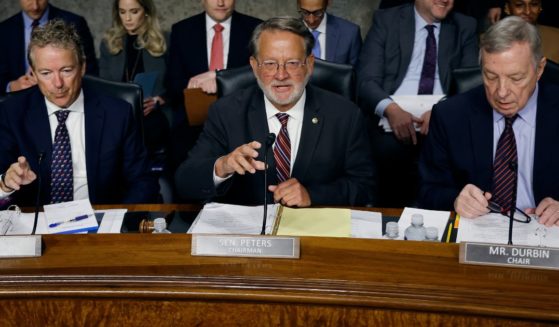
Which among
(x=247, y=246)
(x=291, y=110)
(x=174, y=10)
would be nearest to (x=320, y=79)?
(x=291, y=110)

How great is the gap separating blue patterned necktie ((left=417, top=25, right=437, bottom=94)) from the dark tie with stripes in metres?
Result: 1.39

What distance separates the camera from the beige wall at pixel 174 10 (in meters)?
5.20

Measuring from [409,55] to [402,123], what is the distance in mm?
508

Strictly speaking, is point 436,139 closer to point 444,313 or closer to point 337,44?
point 444,313

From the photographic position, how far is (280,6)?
17.2 ft

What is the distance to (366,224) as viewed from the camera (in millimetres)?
2381

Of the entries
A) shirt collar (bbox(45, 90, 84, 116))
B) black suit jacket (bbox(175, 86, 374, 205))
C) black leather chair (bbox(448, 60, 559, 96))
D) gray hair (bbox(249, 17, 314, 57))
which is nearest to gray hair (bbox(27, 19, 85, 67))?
shirt collar (bbox(45, 90, 84, 116))

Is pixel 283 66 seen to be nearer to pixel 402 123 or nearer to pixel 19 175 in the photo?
pixel 19 175

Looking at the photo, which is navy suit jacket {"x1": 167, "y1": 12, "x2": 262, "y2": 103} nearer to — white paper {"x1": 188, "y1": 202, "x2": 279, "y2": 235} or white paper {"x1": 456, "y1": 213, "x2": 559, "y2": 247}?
white paper {"x1": 188, "y1": 202, "x2": 279, "y2": 235}

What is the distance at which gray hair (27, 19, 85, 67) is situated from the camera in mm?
2869

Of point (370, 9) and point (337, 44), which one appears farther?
point (370, 9)

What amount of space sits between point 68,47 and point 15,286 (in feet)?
3.91

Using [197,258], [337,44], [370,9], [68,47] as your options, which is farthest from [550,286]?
[370,9]

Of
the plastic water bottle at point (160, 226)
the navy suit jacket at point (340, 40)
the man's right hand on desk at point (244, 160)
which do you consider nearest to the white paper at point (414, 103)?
the navy suit jacket at point (340, 40)
